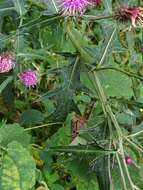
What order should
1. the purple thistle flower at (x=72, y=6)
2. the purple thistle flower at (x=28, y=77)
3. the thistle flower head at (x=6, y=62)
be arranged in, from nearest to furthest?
1. the purple thistle flower at (x=72, y=6)
2. the thistle flower head at (x=6, y=62)
3. the purple thistle flower at (x=28, y=77)

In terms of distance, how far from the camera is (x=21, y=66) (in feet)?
5.54

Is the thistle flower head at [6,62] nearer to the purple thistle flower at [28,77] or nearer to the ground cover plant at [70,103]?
the ground cover plant at [70,103]

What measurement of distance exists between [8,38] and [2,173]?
46 centimetres

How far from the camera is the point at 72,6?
1312 millimetres

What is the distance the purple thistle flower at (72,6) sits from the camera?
131 centimetres

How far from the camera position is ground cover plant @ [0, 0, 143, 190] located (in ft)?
4.38

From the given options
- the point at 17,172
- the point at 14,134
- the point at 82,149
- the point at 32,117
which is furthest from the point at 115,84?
the point at 17,172

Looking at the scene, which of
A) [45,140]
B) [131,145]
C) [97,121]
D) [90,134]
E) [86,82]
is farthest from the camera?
[45,140]

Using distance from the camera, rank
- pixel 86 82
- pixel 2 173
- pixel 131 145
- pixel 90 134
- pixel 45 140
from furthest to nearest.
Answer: pixel 45 140 → pixel 86 82 → pixel 90 134 → pixel 131 145 → pixel 2 173

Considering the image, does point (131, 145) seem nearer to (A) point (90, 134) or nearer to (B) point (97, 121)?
(A) point (90, 134)

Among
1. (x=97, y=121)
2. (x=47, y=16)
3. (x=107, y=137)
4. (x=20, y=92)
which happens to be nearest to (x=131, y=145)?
(x=107, y=137)

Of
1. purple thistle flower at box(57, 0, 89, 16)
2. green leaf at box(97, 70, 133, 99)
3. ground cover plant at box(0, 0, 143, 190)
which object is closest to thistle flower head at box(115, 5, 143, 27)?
ground cover plant at box(0, 0, 143, 190)

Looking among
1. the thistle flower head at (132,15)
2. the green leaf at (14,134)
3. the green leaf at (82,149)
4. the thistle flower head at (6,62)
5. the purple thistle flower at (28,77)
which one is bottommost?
the green leaf at (14,134)

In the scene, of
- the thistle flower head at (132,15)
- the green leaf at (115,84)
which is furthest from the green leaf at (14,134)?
the thistle flower head at (132,15)
